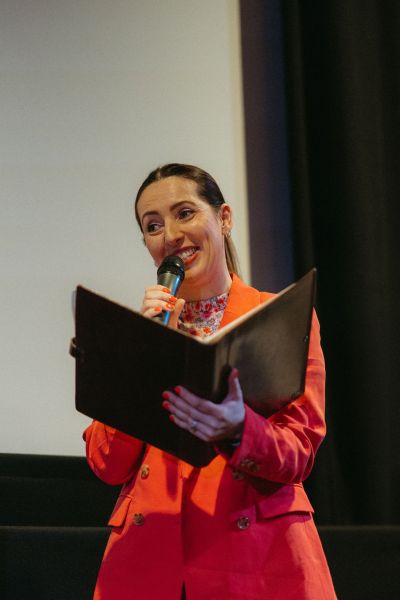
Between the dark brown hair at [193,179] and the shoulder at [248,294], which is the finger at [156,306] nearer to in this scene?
the shoulder at [248,294]

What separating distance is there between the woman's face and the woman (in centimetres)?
18

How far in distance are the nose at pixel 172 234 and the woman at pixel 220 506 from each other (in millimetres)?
193

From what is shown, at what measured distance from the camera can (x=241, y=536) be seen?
132 centimetres

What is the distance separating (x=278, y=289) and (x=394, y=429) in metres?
0.58

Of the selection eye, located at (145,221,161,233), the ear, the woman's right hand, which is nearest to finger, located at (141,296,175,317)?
the woman's right hand

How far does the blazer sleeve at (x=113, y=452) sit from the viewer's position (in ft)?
4.67

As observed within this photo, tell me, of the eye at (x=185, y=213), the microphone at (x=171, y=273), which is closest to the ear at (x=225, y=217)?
the eye at (x=185, y=213)

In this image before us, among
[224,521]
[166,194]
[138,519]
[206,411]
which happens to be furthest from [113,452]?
[166,194]

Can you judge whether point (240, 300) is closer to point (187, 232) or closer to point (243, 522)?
point (187, 232)

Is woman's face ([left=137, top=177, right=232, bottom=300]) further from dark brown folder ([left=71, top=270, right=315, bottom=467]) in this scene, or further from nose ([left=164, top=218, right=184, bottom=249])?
dark brown folder ([left=71, top=270, right=315, bottom=467])

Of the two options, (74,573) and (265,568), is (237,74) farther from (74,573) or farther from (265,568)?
(265,568)

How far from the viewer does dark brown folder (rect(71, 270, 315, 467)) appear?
1.13 m

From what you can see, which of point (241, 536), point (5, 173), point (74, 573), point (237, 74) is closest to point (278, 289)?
point (237, 74)

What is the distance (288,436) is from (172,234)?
1.73 feet
